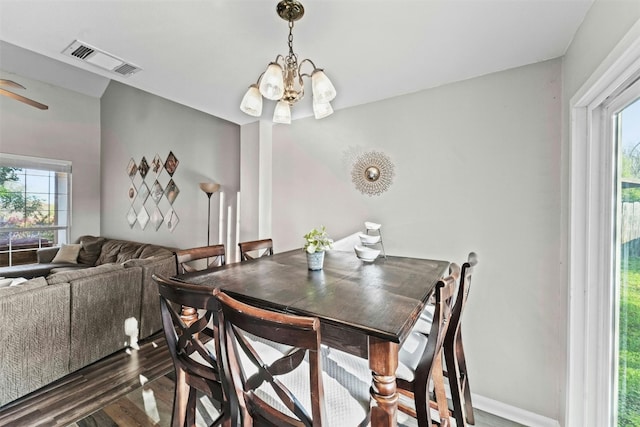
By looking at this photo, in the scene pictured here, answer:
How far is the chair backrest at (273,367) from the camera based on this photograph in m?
0.77

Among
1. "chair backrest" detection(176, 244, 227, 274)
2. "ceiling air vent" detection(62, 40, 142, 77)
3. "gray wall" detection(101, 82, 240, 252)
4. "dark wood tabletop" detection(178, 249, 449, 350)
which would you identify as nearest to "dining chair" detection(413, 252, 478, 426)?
"dark wood tabletop" detection(178, 249, 449, 350)

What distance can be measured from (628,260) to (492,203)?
79cm

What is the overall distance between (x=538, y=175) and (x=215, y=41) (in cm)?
219

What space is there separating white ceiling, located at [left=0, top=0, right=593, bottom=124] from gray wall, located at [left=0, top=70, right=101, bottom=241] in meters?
4.52

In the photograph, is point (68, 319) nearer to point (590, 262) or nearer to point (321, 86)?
point (321, 86)

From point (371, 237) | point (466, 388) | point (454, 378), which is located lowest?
point (466, 388)

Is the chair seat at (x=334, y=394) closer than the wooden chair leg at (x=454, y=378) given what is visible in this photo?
Yes

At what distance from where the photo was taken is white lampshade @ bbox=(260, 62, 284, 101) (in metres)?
1.30

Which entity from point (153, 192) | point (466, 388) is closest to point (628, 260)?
point (466, 388)

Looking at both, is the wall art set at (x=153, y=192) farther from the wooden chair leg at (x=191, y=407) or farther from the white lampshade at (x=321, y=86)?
the white lampshade at (x=321, y=86)

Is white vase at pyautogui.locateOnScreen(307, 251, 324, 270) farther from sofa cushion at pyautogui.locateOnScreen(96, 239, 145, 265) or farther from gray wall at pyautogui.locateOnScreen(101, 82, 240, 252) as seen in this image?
sofa cushion at pyautogui.locateOnScreen(96, 239, 145, 265)

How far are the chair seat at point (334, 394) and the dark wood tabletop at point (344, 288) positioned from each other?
0.30 metres

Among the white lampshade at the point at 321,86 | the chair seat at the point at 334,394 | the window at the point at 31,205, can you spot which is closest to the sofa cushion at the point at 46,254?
the window at the point at 31,205

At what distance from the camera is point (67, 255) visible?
16.0 feet
